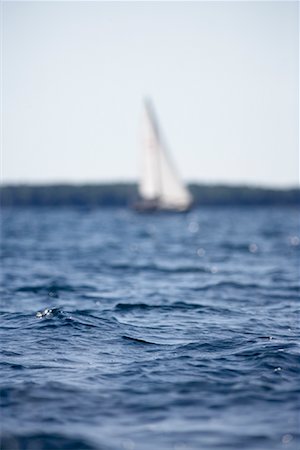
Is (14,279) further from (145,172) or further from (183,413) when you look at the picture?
(145,172)

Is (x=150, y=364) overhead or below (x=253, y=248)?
overhead

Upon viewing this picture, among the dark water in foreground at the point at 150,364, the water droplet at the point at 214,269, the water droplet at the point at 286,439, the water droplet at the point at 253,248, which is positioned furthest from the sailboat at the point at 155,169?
the water droplet at the point at 286,439

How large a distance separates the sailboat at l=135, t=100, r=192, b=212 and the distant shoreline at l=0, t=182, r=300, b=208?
83865 mm

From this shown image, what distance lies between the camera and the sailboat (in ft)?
253

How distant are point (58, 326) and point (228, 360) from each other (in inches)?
170

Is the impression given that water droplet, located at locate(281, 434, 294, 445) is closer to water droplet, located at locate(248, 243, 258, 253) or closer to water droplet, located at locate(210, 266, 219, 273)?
water droplet, located at locate(210, 266, 219, 273)

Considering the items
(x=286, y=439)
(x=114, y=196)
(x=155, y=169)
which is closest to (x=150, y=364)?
(x=286, y=439)

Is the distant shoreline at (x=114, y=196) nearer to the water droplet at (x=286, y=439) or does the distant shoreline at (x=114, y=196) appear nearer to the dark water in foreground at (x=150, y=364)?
the dark water in foreground at (x=150, y=364)

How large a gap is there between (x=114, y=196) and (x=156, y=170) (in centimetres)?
9475

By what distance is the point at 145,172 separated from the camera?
77.4 meters

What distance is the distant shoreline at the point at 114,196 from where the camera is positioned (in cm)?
16712

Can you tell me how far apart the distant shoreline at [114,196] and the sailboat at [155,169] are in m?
83.9

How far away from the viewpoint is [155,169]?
76.9 metres

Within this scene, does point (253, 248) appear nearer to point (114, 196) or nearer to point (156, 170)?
point (156, 170)
